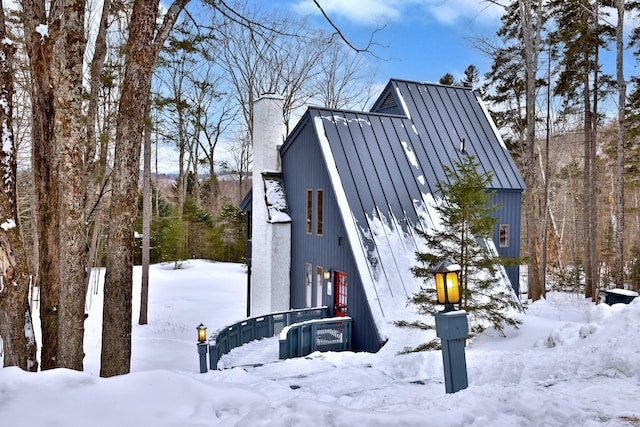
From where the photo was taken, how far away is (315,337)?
10.6 m

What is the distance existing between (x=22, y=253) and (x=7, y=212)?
0.50 meters

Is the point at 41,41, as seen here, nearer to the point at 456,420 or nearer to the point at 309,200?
the point at 456,420

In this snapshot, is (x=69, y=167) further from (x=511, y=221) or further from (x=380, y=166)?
(x=511, y=221)

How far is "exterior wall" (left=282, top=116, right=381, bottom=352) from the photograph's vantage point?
10734 millimetres

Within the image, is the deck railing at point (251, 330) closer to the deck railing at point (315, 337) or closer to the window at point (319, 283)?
the window at point (319, 283)

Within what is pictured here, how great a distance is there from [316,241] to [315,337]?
333 cm

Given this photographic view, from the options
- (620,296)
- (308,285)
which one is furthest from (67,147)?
(620,296)

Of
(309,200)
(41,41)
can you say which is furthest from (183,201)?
(41,41)

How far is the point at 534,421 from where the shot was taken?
3.49 metres

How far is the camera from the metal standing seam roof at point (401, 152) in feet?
38.2

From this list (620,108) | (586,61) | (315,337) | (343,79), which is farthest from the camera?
(343,79)

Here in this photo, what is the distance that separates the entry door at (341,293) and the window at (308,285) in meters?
1.72

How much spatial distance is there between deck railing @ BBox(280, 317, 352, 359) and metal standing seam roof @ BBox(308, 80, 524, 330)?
1375 mm

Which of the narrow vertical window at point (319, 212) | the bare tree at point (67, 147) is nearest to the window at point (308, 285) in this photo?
the narrow vertical window at point (319, 212)
